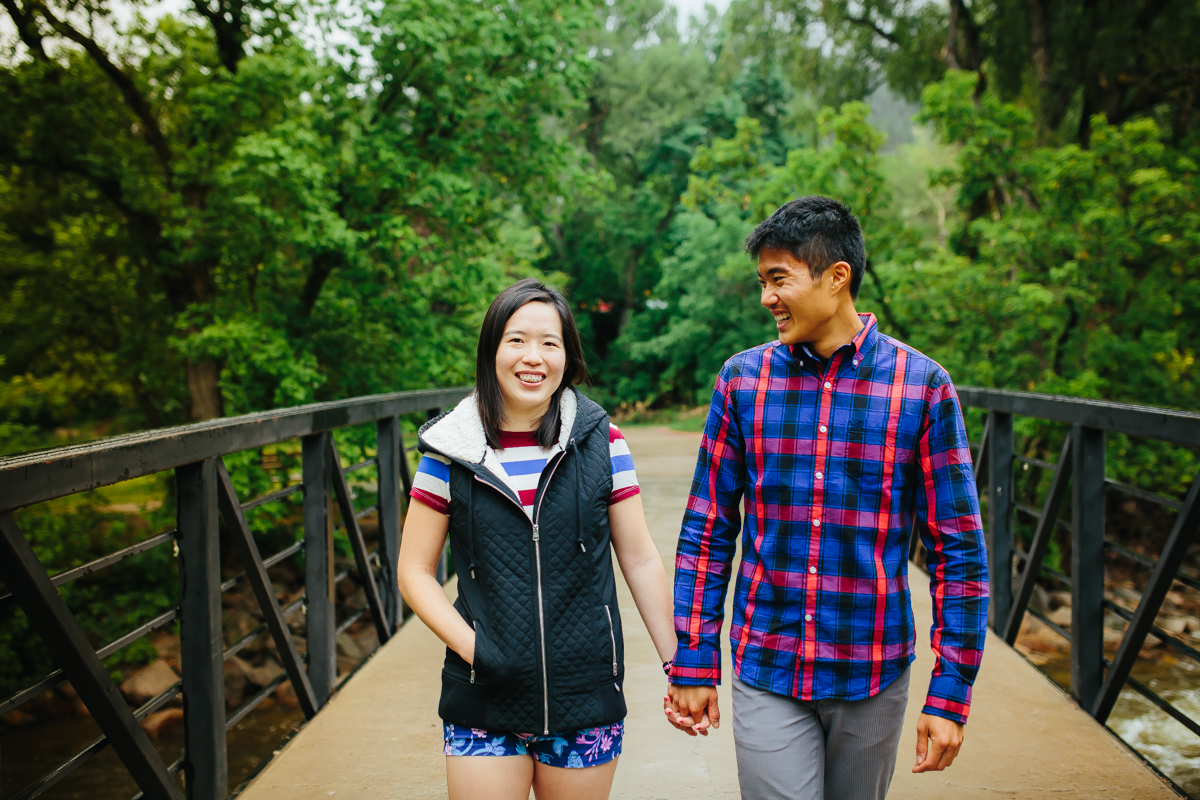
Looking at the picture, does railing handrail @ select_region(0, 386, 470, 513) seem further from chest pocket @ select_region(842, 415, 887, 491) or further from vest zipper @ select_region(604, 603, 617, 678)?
chest pocket @ select_region(842, 415, 887, 491)

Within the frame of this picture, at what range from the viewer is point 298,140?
7992 mm

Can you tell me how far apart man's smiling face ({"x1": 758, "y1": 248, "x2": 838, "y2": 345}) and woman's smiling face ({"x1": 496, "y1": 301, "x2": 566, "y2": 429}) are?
398 millimetres

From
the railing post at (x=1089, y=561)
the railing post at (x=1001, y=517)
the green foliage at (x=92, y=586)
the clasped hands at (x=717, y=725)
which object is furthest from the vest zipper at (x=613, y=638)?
the green foliage at (x=92, y=586)

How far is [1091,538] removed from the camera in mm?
3127

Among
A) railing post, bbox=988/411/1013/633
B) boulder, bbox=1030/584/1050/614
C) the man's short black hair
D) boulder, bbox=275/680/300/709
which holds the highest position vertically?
the man's short black hair

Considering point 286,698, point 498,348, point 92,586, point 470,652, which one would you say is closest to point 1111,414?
point 498,348

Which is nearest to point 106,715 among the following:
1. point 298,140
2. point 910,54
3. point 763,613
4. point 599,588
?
point 599,588

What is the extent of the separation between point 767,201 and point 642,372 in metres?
12.7

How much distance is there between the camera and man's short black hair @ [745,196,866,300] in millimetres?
1573

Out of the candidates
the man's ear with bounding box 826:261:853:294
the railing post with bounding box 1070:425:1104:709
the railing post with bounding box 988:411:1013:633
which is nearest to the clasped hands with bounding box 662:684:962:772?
the man's ear with bounding box 826:261:853:294

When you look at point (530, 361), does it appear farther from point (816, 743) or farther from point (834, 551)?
point (816, 743)

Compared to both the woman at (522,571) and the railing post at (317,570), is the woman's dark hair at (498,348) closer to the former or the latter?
the woman at (522,571)

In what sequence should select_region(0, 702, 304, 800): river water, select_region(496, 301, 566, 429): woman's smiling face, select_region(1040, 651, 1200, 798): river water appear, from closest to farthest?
select_region(496, 301, 566, 429): woman's smiling face < select_region(1040, 651, 1200, 798): river water < select_region(0, 702, 304, 800): river water

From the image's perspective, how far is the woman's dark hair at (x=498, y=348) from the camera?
5.32 feet
